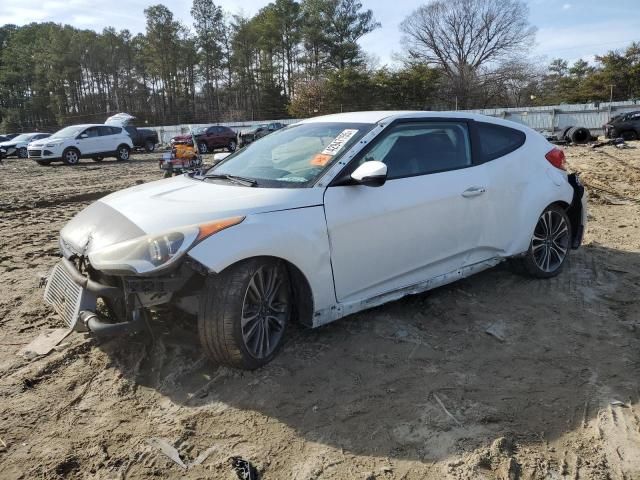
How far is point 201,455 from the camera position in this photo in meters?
2.46

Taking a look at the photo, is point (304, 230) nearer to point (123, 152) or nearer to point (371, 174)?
point (371, 174)

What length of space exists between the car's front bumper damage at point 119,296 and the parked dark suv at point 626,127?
24343mm

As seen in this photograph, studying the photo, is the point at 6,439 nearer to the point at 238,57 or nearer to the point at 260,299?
the point at 260,299

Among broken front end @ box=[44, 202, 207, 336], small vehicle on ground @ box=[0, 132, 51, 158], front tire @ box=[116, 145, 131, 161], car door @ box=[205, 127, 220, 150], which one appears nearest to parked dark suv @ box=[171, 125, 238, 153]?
car door @ box=[205, 127, 220, 150]

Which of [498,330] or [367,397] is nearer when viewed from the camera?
[367,397]

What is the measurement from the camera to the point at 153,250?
9.12ft

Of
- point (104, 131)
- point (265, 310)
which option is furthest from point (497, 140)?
point (104, 131)

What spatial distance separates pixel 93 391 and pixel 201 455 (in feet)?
3.09

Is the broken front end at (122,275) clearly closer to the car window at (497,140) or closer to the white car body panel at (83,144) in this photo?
the car window at (497,140)

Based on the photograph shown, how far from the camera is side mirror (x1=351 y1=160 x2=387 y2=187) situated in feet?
10.5

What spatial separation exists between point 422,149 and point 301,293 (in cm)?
151

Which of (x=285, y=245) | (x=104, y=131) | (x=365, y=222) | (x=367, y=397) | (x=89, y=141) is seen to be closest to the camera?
(x=367, y=397)

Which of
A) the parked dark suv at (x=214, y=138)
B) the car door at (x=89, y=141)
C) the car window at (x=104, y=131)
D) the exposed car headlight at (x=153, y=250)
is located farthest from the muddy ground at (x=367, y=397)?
the parked dark suv at (x=214, y=138)

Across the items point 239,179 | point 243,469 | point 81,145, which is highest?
point 81,145
